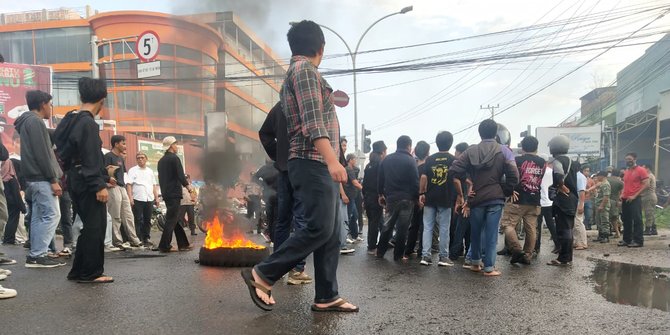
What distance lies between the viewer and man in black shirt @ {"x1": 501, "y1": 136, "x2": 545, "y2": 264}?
6414 millimetres

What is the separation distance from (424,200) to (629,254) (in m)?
4.07

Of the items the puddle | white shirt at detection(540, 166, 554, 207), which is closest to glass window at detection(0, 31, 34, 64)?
white shirt at detection(540, 166, 554, 207)

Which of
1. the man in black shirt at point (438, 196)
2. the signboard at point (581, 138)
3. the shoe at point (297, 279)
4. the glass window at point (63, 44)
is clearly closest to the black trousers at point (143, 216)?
the shoe at point (297, 279)

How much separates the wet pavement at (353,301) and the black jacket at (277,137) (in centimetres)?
113

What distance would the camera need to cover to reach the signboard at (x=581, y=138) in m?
31.6

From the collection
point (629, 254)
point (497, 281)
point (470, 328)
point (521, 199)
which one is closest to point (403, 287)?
point (497, 281)

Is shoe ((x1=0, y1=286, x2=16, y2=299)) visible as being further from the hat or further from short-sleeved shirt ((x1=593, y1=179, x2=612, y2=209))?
short-sleeved shirt ((x1=593, y1=179, x2=612, y2=209))

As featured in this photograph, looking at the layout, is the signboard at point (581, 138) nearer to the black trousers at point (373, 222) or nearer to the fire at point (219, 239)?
the black trousers at point (373, 222)

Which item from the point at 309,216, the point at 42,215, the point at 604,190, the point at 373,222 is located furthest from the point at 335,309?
the point at 604,190

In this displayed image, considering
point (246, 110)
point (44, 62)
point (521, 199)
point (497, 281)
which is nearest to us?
point (497, 281)

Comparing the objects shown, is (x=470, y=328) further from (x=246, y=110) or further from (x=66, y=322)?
(x=246, y=110)

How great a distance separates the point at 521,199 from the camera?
6473 millimetres

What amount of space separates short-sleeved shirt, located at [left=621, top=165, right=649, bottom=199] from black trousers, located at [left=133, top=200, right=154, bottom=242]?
9171mm

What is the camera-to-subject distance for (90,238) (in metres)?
4.39
